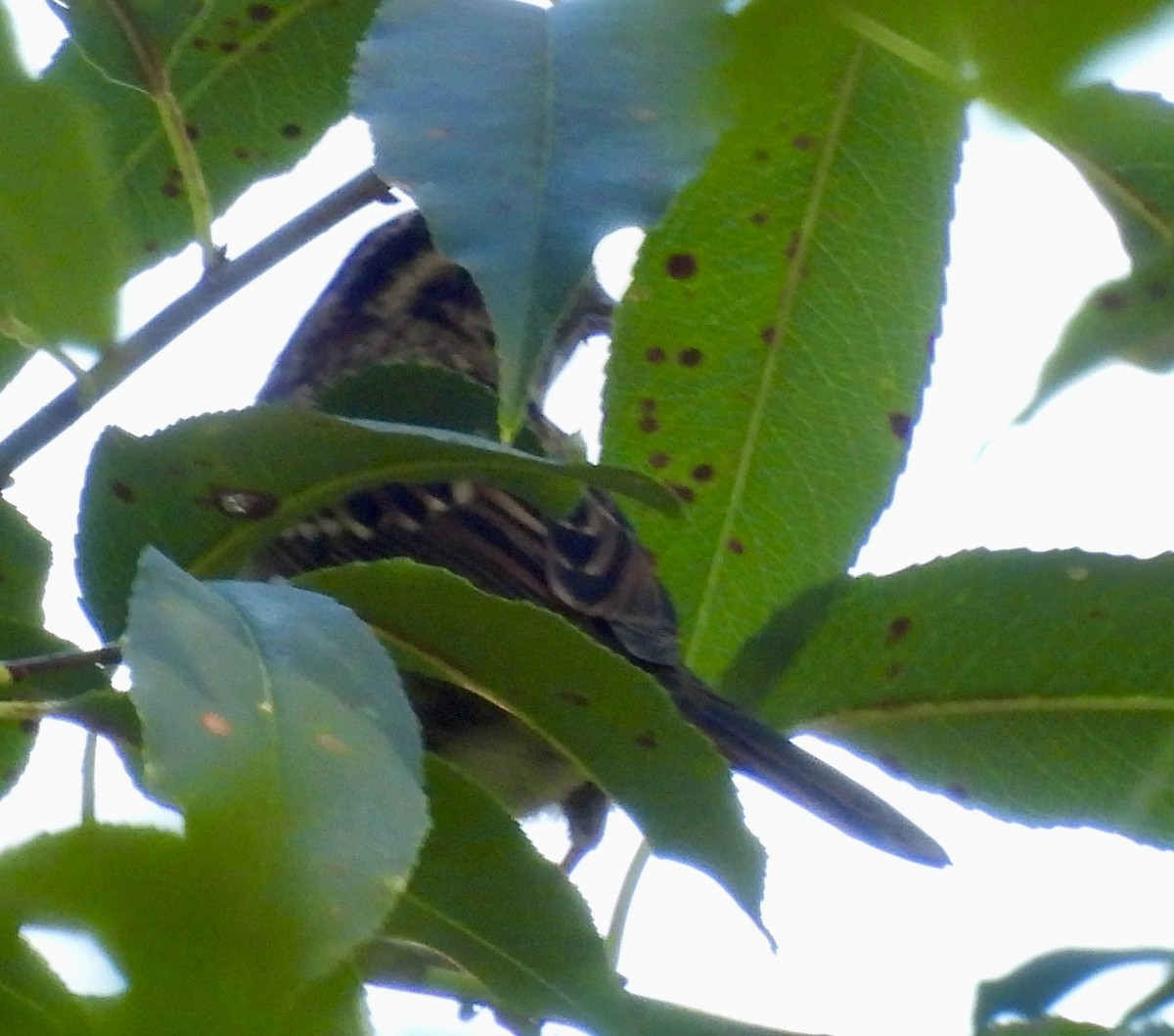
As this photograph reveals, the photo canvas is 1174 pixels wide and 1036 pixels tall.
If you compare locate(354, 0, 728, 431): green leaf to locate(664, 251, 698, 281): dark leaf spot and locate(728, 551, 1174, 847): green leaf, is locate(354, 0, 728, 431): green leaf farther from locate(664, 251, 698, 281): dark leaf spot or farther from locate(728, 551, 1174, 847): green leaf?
locate(728, 551, 1174, 847): green leaf

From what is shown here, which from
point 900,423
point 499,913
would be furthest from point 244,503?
point 900,423

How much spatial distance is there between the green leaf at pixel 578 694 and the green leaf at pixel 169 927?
0.69 m

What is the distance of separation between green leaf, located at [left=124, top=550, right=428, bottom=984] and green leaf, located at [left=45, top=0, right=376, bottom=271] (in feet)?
2.09

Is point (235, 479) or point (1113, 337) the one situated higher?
point (235, 479)

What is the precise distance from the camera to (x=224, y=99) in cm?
154

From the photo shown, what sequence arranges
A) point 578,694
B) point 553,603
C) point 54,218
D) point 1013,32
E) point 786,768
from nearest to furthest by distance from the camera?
point 1013,32 < point 54,218 < point 578,694 < point 786,768 < point 553,603

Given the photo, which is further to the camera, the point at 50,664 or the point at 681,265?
the point at 681,265

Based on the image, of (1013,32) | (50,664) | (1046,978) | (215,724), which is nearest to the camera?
(1013,32)

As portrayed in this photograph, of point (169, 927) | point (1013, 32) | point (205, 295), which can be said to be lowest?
point (169, 927)

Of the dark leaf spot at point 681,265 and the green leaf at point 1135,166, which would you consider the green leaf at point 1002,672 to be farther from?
the green leaf at point 1135,166

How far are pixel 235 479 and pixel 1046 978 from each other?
31.5 inches

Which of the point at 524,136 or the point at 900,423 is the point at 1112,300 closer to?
the point at 524,136

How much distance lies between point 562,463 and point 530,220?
0.22 metres

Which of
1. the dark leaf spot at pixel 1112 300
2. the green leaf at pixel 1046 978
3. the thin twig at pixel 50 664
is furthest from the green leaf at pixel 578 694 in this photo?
the dark leaf spot at pixel 1112 300
